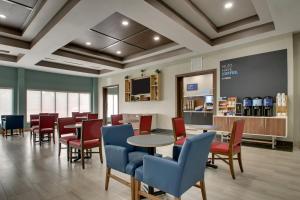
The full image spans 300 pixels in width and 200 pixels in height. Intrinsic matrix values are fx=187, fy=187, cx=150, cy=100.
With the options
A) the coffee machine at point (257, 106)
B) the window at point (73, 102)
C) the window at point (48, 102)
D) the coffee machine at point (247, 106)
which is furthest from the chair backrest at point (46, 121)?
the coffee machine at point (257, 106)

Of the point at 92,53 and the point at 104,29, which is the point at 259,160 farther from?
Answer: the point at 92,53

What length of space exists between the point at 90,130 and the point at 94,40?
11.8 feet

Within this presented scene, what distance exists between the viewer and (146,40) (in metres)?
6.29

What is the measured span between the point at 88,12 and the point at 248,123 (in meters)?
4.96

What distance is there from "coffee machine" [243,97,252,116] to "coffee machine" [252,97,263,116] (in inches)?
4.3

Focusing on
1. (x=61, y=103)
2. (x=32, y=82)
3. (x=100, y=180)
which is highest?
(x=32, y=82)

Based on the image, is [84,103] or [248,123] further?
[84,103]

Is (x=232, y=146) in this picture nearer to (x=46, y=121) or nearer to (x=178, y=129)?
(x=178, y=129)

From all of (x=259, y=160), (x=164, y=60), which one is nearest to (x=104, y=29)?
(x=164, y=60)

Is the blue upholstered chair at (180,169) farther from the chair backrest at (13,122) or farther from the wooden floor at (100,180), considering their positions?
the chair backrest at (13,122)

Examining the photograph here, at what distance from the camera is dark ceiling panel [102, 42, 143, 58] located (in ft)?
22.3

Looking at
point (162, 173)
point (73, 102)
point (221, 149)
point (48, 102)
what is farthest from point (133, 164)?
point (73, 102)

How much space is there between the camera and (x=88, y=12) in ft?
12.4

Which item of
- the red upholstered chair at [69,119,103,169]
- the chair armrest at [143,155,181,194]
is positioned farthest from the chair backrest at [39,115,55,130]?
the chair armrest at [143,155,181,194]
